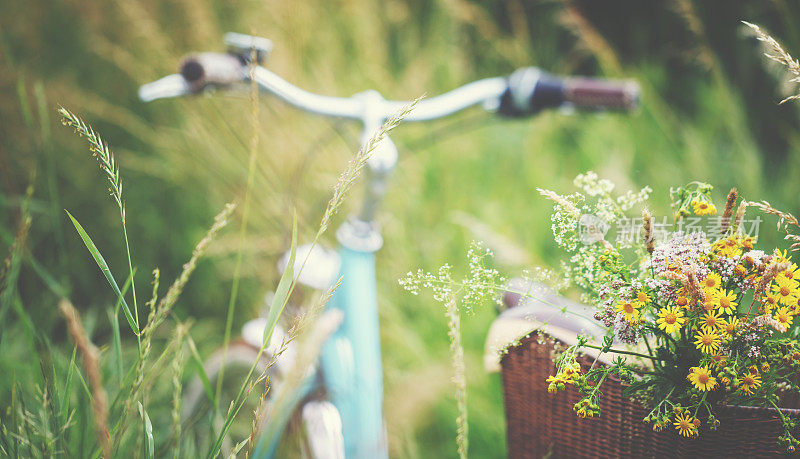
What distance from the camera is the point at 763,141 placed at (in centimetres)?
251

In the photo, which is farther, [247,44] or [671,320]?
[247,44]

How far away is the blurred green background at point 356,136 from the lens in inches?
70.0

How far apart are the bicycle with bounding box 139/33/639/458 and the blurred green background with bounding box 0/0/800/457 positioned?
0.41 m

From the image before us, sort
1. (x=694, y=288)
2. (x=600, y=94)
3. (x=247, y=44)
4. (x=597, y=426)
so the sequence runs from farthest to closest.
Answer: (x=600, y=94), (x=247, y=44), (x=597, y=426), (x=694, y=288)

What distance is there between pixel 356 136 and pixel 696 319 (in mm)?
1677

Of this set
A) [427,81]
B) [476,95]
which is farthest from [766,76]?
[476,95]

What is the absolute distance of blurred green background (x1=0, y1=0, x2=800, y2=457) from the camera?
1777mm

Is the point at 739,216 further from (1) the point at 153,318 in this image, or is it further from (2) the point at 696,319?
(1) the point at 153,318

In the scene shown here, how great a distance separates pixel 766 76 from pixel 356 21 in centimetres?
206

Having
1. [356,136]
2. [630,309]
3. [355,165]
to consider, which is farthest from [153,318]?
[356,136]

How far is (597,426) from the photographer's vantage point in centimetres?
59

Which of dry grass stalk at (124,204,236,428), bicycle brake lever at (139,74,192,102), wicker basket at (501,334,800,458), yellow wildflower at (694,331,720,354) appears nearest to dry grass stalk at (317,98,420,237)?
dry grass stalk at (124,204,236,428)

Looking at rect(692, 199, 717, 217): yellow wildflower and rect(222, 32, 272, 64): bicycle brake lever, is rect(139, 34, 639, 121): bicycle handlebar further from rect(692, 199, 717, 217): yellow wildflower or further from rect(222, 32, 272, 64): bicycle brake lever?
rect(692, 199, 717, 217): yellow wildflower

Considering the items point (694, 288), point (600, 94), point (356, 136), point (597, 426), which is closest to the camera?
point (694, 288)
